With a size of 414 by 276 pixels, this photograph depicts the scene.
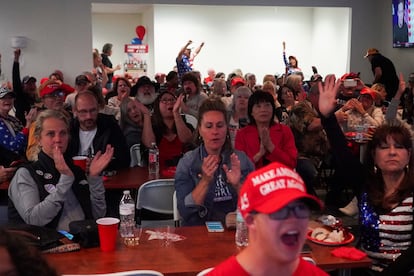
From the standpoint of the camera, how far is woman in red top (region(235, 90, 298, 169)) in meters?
4.04

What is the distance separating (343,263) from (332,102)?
848 mm

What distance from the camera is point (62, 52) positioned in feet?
28.2

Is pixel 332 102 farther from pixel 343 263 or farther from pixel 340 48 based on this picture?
pixel 340 48

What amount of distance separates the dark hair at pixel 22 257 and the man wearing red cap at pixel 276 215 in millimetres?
522

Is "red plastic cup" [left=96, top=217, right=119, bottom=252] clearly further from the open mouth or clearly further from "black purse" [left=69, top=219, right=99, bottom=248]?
the open mouth

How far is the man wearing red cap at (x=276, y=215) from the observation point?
118 cm

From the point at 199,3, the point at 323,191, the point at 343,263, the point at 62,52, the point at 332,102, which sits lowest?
the point at 323,191

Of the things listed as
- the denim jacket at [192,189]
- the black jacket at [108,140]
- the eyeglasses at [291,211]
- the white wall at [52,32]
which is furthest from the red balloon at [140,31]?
the eyeglasses at [291,211]

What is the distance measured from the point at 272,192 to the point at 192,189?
1636mm

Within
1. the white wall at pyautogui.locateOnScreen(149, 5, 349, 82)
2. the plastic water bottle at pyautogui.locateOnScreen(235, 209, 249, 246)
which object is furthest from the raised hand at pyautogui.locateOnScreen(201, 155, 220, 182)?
the white wall at pyautogui.locateOnScreen(149, 5, 349, 82)

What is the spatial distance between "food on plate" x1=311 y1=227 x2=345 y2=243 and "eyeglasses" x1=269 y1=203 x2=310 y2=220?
48.0 inches

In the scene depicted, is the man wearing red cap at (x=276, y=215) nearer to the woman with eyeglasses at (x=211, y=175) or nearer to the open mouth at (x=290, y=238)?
the open mouth at (x=290, y=238)

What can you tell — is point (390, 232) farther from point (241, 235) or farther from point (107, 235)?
point (107, 235)

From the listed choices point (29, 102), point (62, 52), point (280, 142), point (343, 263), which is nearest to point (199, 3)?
point (62, 52)
